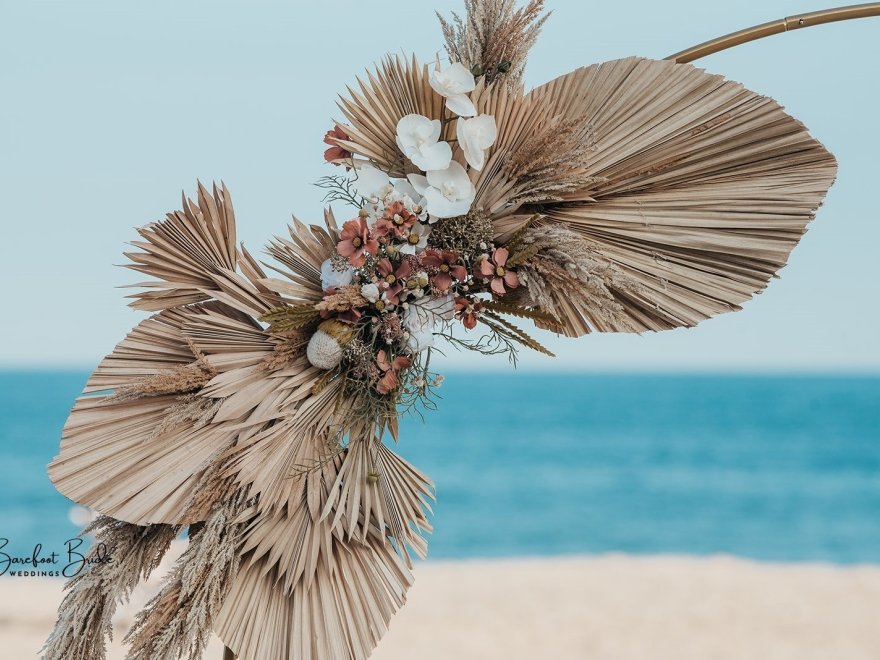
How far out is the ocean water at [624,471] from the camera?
43.9 feet

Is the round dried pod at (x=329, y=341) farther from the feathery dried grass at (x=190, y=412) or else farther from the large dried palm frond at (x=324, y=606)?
the large dried palm frond at (x=324, y=606)

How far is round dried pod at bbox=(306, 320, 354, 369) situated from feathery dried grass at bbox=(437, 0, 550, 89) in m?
0.37

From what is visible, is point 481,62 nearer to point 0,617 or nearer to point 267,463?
point 267,463

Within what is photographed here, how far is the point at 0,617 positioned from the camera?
5.68m

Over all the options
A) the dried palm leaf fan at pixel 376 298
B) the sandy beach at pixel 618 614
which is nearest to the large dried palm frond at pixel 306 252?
the dried palm leaf fan at pixel 376 298

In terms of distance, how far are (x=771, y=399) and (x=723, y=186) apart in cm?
2551

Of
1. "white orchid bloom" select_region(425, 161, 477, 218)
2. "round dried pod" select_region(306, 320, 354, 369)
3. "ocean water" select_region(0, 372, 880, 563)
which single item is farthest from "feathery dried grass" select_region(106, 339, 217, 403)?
"ocean water" select_region(0, 372, 880, 563)

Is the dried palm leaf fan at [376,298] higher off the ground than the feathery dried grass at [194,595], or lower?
higher

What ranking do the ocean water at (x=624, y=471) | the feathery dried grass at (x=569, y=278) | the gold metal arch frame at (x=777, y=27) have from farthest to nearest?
1. the ocean water at (x=624, y=471)
2. the gold metal arch frame at (x=777, y=27)
3. the feathery dried grass at (x=569, y=278)

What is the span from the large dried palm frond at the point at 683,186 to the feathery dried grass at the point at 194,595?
1.61ft

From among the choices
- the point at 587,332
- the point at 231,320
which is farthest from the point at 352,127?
the point at 587,332

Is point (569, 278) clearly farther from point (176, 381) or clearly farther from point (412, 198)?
point (176, 381)

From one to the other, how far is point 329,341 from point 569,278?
0.30m

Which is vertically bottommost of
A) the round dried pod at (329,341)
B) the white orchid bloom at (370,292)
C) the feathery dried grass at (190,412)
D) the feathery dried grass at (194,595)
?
the feathery dried grass at (194,595)
